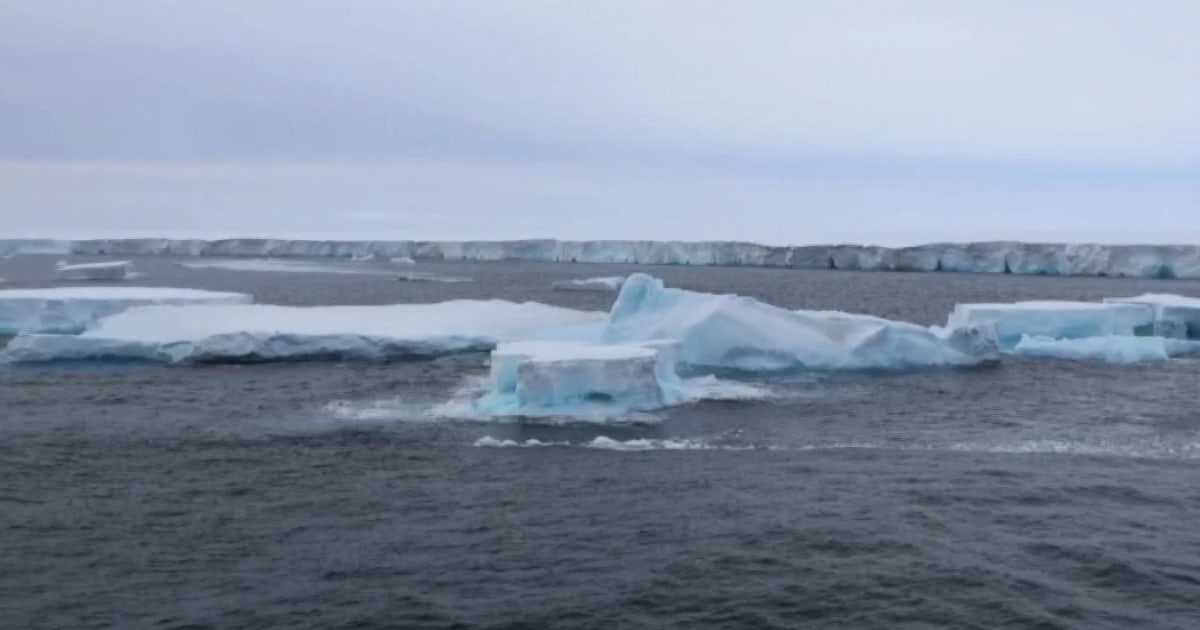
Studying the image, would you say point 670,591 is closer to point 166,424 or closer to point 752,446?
point 752,446

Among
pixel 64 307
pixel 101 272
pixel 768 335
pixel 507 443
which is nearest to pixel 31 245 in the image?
pixel 101 272

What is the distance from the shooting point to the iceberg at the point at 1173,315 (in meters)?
28.3

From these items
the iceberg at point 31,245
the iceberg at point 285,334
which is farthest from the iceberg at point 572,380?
the iceberg at point 31,245

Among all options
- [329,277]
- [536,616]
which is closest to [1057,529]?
[536,616]

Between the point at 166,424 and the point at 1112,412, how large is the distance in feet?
44.3

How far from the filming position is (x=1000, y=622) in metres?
8.97

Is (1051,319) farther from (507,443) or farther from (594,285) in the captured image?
(594,285)

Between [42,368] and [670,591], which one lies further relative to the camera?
[42,368]

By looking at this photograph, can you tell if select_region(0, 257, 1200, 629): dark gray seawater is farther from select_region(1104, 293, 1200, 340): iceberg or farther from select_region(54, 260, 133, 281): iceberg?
select_region(54, 260, 133, 281): iceberg

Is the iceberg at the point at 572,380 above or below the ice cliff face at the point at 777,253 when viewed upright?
below

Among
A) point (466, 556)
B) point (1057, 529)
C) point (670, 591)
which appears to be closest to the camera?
point (670, 591)

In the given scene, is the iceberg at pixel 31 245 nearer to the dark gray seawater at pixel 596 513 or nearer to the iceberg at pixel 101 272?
the iceberg at pixel 101 272

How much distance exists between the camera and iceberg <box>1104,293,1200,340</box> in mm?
28328

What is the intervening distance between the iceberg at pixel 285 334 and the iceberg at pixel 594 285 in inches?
921
